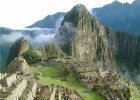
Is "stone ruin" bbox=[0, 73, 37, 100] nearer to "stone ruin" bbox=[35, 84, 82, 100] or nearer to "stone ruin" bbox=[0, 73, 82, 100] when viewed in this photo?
"stone ruin" bbox=[0, 73, 82, 100]

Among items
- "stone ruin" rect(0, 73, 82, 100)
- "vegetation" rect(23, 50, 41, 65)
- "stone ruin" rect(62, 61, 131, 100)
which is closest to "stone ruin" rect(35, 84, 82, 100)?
"stone ruin" rect(0, 73, 82, 100)

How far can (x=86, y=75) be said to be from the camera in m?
88.3

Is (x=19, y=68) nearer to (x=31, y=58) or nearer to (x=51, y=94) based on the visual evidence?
(x=51, y=94)

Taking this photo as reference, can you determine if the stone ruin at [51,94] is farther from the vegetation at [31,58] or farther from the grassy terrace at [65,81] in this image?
the vegetation at [31,58]

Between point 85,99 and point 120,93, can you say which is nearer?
point 85,99

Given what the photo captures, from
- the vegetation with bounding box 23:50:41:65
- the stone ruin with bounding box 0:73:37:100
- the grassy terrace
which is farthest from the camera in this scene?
the vegetation with bounding box 23:50:41:65

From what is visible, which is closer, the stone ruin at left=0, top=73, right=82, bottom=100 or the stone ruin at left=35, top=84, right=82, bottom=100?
the stone ruin at left=0, top=73, right=82, bottom=100

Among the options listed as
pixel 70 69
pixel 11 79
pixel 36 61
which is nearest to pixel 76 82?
pixel 70 69

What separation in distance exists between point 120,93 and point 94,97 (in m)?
7.05

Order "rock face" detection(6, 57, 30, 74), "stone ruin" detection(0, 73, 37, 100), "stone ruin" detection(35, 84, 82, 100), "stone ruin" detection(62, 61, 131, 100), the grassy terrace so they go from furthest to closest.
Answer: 1. "rock face" detection(6, 57, 30, 74)
2. "stone ruin" detection(62, 61, 131, 100)
3. the grassy terrace
4. "stone ruin" detection(35, 84, 82, 100)
5. "stone ruin" detection(0, 73, 37, 100)

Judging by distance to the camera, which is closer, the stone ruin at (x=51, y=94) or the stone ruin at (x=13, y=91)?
the stone ruin at (x=13, y=91)

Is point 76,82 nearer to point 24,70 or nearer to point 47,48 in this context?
point 24,70

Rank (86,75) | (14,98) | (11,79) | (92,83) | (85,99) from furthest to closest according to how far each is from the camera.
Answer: (86,75), (92,83), (85,99), (11,79), (14,98)

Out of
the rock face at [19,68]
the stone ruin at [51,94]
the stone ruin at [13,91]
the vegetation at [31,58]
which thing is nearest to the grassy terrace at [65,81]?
the rock face at [19,68]
